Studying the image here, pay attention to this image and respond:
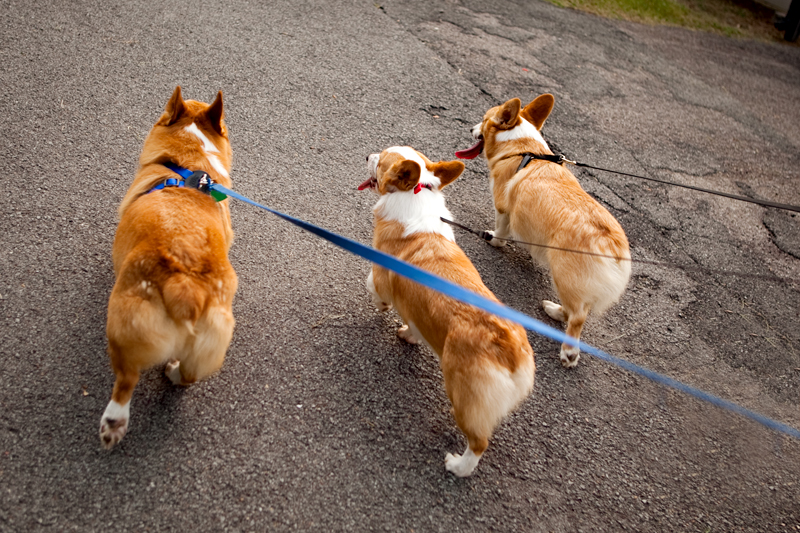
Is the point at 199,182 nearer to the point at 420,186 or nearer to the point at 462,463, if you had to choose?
the point at 420,186

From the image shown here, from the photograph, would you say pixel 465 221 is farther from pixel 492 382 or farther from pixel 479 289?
pixel 492 382

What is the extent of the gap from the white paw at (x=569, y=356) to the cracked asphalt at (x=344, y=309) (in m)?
0.08

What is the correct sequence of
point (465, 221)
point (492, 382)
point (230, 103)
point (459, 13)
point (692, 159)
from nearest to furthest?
1. point (492, 382)
2. point (465, 221)
3. point (230, 103)
4. point (692, 159)
5. point (459, 13)

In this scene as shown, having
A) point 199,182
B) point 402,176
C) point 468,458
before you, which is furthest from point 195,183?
point 468,458

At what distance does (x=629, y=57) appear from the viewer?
295 inches

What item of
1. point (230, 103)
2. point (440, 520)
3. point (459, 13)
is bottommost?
point (440, 520)

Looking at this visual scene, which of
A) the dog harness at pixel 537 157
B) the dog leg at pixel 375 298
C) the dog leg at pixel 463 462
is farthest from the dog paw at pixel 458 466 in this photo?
the dog harness at pixel 537 157

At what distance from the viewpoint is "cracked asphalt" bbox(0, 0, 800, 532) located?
231 centimetres

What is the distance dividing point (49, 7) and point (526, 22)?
19.6ft

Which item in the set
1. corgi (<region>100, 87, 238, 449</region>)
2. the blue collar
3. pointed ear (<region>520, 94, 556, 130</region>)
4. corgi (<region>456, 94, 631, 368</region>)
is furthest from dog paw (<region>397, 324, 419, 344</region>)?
pointed ear (<region>520, 94, 556, 130</region>)

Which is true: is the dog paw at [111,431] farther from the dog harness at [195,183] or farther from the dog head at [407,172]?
the dog head at [407,172]

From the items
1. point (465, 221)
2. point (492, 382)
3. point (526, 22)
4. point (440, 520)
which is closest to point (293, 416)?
point (440, 520)

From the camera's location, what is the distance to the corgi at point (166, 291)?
2.04 m

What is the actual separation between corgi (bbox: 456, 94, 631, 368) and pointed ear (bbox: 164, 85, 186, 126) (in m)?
2.14
